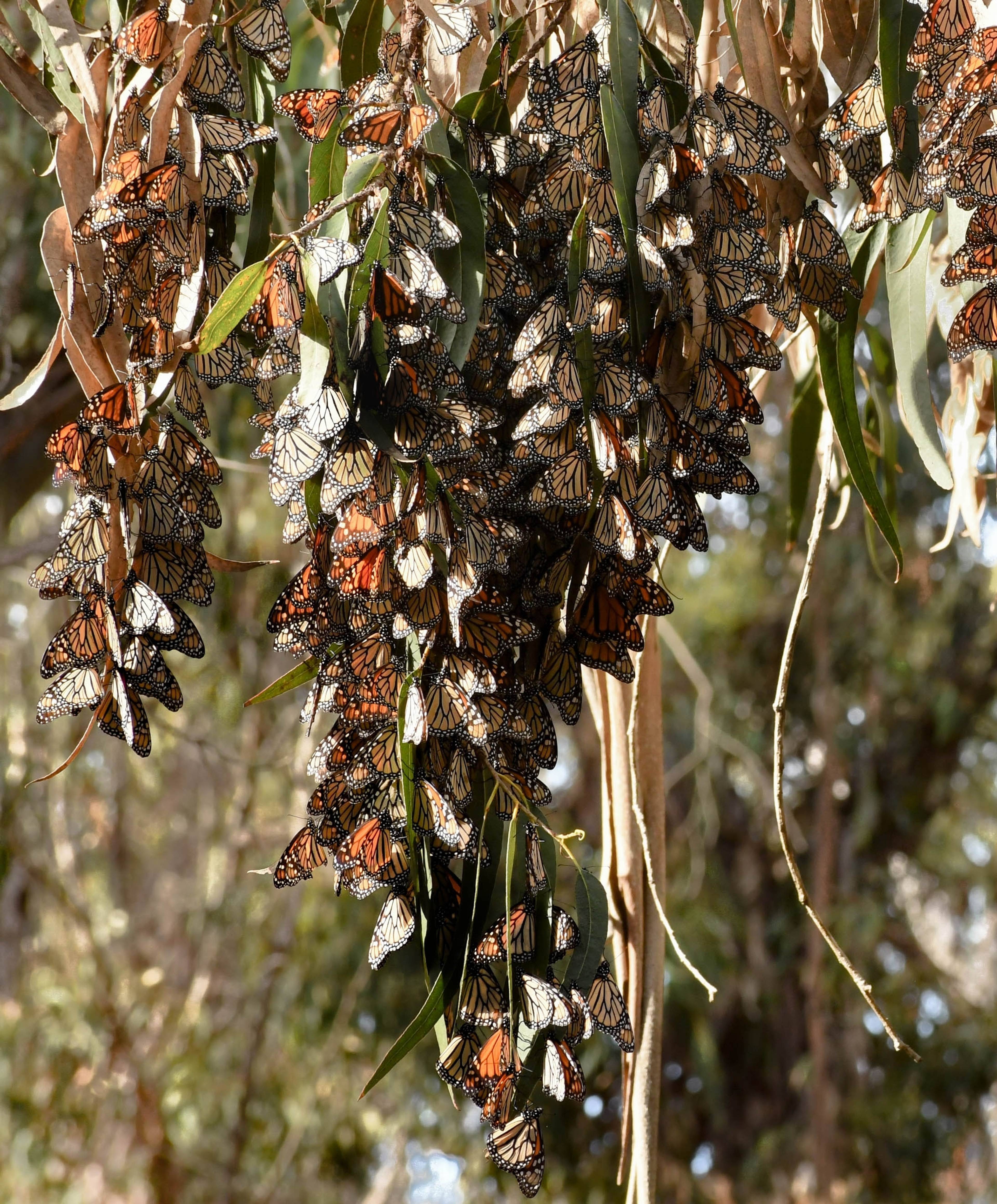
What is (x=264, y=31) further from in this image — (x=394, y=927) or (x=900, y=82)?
(x=394, y=927)

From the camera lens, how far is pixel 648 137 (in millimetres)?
473

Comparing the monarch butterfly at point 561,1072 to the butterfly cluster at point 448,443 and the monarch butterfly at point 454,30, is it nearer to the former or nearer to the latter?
the butterfly cluster at point 448,443

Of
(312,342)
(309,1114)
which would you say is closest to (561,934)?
(312,342)

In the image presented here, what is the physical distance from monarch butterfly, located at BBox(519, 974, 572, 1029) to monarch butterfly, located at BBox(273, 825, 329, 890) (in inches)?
4.2

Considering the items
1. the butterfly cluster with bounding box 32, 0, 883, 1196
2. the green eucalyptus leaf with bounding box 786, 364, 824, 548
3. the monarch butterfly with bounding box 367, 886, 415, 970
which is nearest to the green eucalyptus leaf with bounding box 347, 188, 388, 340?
the butterfly cluster with bounding box 32, 0, 883, 1196

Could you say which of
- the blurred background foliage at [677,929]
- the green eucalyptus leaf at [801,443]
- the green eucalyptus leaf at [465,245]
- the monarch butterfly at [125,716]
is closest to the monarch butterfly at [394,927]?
the monarch butterfly at [125,716]

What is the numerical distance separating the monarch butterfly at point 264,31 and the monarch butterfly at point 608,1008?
415mm

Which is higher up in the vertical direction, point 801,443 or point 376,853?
point 801,443

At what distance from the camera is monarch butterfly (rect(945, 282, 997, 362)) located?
1.65 ft

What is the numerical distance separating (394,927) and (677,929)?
8.77 ft

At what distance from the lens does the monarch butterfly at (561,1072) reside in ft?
1.45

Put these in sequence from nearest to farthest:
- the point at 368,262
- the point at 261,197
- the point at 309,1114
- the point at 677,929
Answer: the point at 368,262
the point at 261,197
the point at 309,1114
the point at 677,929

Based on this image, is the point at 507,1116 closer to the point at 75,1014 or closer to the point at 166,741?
the point at 166,741

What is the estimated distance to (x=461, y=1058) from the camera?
1.49 feet
